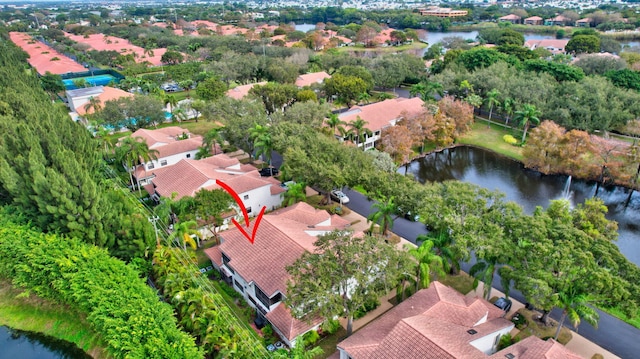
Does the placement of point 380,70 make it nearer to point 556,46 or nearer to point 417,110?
point 417,110

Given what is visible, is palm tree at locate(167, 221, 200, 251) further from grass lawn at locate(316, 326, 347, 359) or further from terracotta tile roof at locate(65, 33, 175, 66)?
terracotta tile roof at locate(65, 33, 175, 66)

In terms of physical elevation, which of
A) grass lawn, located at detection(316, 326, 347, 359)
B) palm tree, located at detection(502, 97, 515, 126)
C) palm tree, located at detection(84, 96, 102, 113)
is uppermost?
palm tree, located at detection(502, 97, 515, 126)

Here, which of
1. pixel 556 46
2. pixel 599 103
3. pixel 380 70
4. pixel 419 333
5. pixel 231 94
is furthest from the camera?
pixel 556 46

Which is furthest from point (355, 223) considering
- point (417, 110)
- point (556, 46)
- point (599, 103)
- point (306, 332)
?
point (556, 46)

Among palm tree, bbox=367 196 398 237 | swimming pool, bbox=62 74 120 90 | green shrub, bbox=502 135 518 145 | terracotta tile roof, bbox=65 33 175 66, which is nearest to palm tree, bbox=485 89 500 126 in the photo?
green shrub, bbox=502 135 518 145

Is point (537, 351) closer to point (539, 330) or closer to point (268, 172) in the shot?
point (539, 330)

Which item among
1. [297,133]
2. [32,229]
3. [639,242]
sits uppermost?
[297,133]
